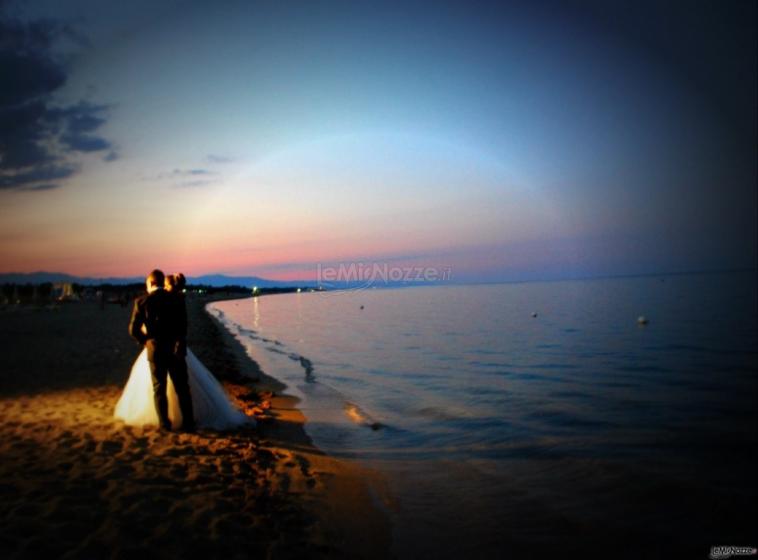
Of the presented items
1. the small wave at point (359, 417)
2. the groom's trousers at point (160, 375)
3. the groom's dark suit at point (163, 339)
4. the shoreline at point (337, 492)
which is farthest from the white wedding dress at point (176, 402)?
the small wave at point (359, 417)

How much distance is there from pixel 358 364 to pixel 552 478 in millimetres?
13934

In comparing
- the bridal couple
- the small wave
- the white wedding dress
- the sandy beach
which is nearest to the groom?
the bridal couple

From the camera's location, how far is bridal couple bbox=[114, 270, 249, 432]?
7.78 m

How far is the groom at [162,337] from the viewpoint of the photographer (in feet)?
25.4

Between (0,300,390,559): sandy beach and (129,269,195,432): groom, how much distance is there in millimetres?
612

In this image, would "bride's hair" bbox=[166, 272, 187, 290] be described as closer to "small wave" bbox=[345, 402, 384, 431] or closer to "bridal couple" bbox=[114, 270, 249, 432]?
"bridal couple" bbox=[114, 270, 249, 432]

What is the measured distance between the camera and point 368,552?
5.16m

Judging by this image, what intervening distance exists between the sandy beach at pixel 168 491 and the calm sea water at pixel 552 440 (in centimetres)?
80

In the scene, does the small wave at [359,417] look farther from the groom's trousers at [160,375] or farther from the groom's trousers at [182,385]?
the groom's trousers at [160,375]

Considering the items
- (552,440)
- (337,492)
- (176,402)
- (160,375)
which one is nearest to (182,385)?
(160,375)

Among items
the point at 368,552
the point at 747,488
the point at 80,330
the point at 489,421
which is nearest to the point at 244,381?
the point at 489,421

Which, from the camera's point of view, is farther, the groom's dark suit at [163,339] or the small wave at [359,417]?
the small wave at [359,417]

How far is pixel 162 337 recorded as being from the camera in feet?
25.7

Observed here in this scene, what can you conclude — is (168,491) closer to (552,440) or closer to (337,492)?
(337,492)
